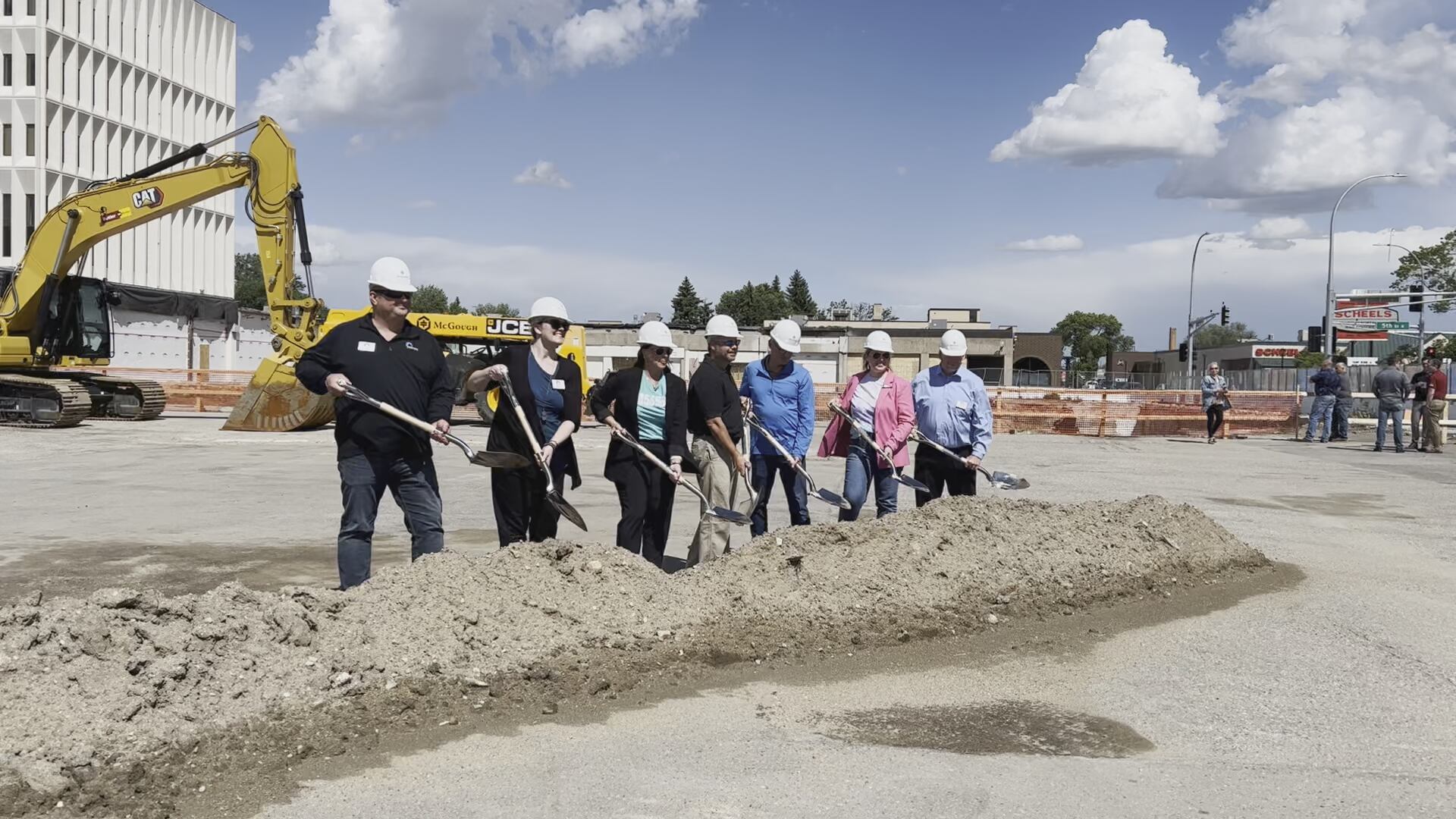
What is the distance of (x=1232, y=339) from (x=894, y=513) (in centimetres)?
15341

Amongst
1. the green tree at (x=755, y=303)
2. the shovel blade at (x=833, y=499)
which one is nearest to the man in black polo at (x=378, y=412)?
the shovel blade at (x=833, y=499)

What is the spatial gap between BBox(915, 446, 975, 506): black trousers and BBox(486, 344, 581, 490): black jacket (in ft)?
9.19

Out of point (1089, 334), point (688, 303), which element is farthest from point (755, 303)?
point (1089, 334)

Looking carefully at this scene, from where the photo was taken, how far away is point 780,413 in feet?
26.9

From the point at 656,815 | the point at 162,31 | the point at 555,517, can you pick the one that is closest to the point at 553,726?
the point at 656,815

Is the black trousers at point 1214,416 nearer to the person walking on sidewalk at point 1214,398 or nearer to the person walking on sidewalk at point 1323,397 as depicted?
the person walking on sidewalk at point 1214,398

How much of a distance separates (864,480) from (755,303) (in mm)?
94572

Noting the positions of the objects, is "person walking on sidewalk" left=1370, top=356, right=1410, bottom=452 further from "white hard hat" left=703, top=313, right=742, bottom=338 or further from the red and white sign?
the red and white sign

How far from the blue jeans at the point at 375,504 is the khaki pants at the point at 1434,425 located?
69.3 ft

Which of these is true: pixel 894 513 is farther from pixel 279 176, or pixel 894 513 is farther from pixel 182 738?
pixel 279 176

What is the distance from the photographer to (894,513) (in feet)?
25.6

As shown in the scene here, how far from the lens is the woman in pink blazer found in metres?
8.49

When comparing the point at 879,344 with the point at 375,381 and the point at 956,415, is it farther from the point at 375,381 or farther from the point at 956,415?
the point at 375,381

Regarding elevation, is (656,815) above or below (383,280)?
below
